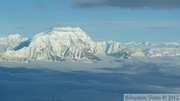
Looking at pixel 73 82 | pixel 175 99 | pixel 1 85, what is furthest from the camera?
pixel 73 82

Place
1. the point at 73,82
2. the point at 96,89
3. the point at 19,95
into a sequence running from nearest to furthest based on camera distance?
the point at 19,95 < the point at 96,89 < the point at 73,82

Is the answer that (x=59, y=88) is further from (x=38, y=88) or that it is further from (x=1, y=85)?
(x=1, y=85)

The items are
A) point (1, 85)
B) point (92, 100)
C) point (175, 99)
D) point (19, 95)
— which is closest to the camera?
point (175, 99)

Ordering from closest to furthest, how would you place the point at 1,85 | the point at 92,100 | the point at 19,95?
1. the point at 92,100
2. the point at 19,95
3. the point at 1,85

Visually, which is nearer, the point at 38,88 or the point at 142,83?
the point at 38,88

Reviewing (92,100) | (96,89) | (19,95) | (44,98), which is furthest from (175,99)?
(96,89)

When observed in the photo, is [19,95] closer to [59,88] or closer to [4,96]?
[4,96]

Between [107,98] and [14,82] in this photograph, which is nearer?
[107,98]

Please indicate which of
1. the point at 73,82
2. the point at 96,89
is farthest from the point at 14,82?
the point at 96,89
